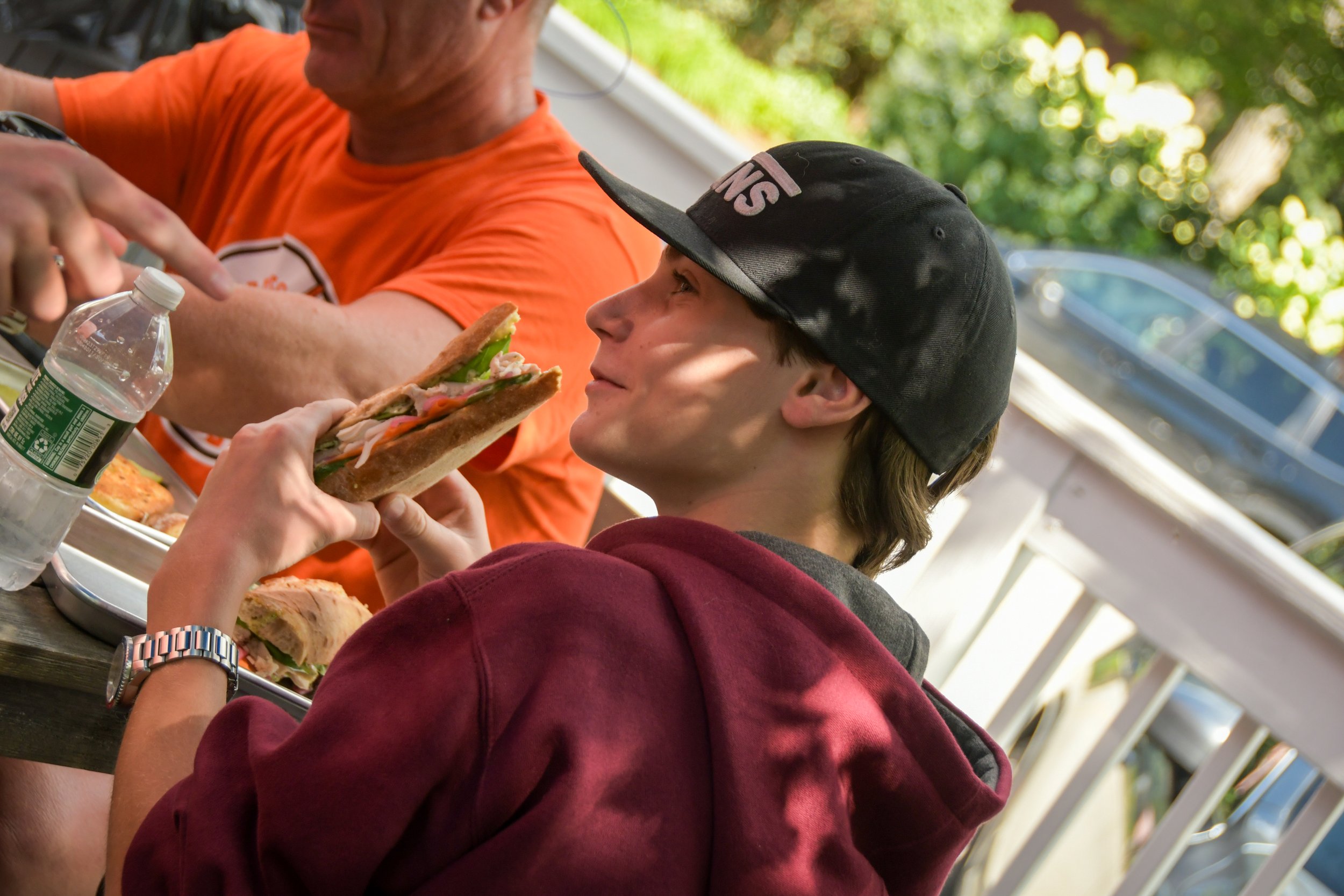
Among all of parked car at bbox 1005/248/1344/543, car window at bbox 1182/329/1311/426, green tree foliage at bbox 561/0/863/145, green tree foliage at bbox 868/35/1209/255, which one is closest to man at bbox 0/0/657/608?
parked car at bbox 1005/248/1344/543

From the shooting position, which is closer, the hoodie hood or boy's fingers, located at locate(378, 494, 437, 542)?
the hoodie hood

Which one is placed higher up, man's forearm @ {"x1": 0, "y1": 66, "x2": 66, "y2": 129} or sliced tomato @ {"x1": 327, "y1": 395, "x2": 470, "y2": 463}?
sliced tomato @ {"x1": 327, "y1": 395, "x2": 470, "y2": 463}

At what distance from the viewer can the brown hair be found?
1551 millimetres

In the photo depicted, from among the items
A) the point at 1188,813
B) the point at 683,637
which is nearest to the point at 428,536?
the point at 683,637

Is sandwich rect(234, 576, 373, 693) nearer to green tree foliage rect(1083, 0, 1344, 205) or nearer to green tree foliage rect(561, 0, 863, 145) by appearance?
green tree foliage rect(561, 0, 863, 145)

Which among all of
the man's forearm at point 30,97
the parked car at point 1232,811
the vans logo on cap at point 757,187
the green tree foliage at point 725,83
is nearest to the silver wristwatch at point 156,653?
the vans logo on cap at point 757,187

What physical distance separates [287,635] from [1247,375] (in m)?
7.57

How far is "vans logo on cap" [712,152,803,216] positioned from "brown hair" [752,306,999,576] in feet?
0.47

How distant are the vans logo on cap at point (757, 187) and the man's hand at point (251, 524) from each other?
2.19 feet

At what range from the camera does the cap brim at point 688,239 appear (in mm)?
1510

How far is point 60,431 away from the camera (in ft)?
4.69

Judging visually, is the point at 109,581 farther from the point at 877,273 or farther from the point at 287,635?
the point at 877,273

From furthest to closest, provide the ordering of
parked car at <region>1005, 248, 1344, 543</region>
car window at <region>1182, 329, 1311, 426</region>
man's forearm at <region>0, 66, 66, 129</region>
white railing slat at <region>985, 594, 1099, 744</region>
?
car window at <region>1182, 329, 1311, 426</region> → parked car at <region>1005, 248, 1344, 543</region> → white railing slat at <region>985, 594, 1099, 744</region> → man's forearm at <region>0, 66, 66, 129</region>

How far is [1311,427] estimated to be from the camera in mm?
7906
